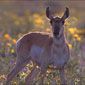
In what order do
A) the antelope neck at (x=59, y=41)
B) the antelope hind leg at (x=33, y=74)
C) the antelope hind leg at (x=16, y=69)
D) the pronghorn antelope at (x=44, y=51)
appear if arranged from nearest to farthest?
1. the pronghorn antelope at (x=44, y=51)
2. the antelope neck at (x=59, y=41)
3. the antelope hind leg at (x=16, y=69)
4. the antelope hind leg at (x=33, y=74)

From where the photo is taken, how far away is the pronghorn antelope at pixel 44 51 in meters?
14.4

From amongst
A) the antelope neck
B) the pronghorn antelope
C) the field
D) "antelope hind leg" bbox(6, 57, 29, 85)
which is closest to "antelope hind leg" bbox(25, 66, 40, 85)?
the pronghorn antelope

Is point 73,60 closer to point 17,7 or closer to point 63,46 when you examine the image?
point 63,46

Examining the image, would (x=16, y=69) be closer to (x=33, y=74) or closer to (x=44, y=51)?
(x=33, y=74)

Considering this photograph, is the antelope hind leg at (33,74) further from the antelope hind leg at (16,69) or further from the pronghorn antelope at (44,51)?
the antelope hind leg at (16,69)

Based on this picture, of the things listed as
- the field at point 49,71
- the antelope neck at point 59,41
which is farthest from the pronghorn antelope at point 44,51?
the field at point 49,71

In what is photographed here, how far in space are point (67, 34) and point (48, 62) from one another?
549 centimetres

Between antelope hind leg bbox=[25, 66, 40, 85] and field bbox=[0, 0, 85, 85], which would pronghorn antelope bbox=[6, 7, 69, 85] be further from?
field bbox=[0, 0, 85, 85]

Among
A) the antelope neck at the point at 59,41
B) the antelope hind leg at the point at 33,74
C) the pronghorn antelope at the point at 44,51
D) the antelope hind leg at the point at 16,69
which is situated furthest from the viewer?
the antelope hind leg at the point at 33,74

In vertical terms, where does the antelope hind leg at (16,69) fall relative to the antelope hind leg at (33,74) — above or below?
above

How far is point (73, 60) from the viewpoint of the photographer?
59.3ft

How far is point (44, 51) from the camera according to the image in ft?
48.4

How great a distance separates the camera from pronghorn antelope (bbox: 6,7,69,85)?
47.1 ft

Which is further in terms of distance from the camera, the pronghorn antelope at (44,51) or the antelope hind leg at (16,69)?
the antelope hind leg at (16,69)
